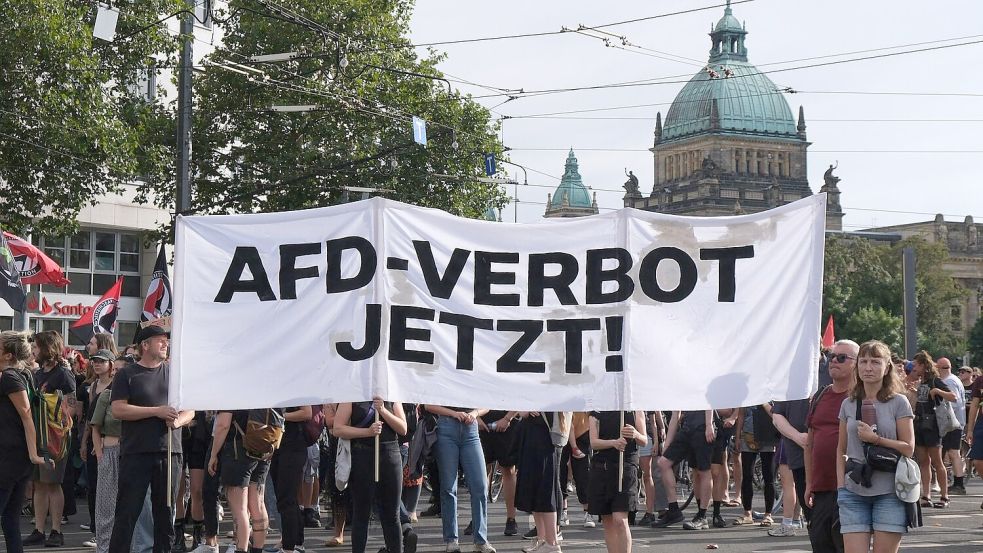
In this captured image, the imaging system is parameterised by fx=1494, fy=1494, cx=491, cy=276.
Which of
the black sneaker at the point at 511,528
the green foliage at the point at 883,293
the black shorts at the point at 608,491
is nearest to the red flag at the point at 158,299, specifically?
the black sneaker at the point at 511,528

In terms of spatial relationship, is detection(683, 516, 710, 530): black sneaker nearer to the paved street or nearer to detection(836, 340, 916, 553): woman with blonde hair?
the paved street

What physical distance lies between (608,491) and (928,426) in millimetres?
9068

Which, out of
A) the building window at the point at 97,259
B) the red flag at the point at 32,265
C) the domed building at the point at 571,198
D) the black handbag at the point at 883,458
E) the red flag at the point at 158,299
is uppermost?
the domed building at the point at 571,198

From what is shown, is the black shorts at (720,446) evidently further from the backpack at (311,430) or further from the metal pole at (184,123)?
the metal pole at (184,123)

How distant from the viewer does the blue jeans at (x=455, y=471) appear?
12727mm

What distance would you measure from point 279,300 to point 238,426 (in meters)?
2.42

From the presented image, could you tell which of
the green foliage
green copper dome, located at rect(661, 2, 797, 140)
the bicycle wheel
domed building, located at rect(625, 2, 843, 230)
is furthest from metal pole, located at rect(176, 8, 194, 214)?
domed building, located at rect(625, 2, 843, 230)

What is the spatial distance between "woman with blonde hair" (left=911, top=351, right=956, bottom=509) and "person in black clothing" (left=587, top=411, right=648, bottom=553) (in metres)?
8.39

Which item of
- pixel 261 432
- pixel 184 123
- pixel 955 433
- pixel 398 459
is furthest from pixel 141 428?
pixel 184 123

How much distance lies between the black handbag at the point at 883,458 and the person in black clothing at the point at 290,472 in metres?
4.72

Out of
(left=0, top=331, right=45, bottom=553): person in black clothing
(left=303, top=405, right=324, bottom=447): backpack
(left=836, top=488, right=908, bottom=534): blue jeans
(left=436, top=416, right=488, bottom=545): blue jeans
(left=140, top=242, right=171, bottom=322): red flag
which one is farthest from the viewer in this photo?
(left=140, top=242, right=171, bottom=322): red flag

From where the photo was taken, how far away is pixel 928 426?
1833 centimetres

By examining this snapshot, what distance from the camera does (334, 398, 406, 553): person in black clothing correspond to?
34.2ft

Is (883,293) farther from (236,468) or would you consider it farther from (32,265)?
(236,468)
